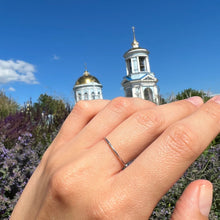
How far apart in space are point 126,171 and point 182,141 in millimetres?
292

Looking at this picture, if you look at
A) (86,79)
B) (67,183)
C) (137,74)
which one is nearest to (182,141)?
(67,183)

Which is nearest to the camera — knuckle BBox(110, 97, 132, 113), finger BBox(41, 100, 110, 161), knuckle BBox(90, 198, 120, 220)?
knuckle BBox(90, 198, 120, 220)

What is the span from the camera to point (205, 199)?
84 centimetres

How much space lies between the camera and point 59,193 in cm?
83

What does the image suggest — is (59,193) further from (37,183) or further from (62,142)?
(62,142)

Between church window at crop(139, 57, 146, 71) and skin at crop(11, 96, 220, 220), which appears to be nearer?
skin at crop(11, 96, 220, 220)

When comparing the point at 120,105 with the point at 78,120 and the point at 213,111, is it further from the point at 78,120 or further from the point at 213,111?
the point at 213,111

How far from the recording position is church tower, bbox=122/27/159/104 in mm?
33334

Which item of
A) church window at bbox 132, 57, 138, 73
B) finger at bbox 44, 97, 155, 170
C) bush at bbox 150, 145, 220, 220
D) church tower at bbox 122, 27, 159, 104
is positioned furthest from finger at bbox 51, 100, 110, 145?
church window at bbox 132, 57, 138, 73

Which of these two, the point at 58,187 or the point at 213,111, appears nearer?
the point at 58,187

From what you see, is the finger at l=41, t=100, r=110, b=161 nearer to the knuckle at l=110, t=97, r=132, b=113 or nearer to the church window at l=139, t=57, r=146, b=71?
the knuckle at l=110, t=97, r=132, b=113

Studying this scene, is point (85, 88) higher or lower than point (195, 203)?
higher

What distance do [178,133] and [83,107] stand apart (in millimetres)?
747

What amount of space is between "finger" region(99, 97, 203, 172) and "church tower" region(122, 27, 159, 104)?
3197 centimetres
